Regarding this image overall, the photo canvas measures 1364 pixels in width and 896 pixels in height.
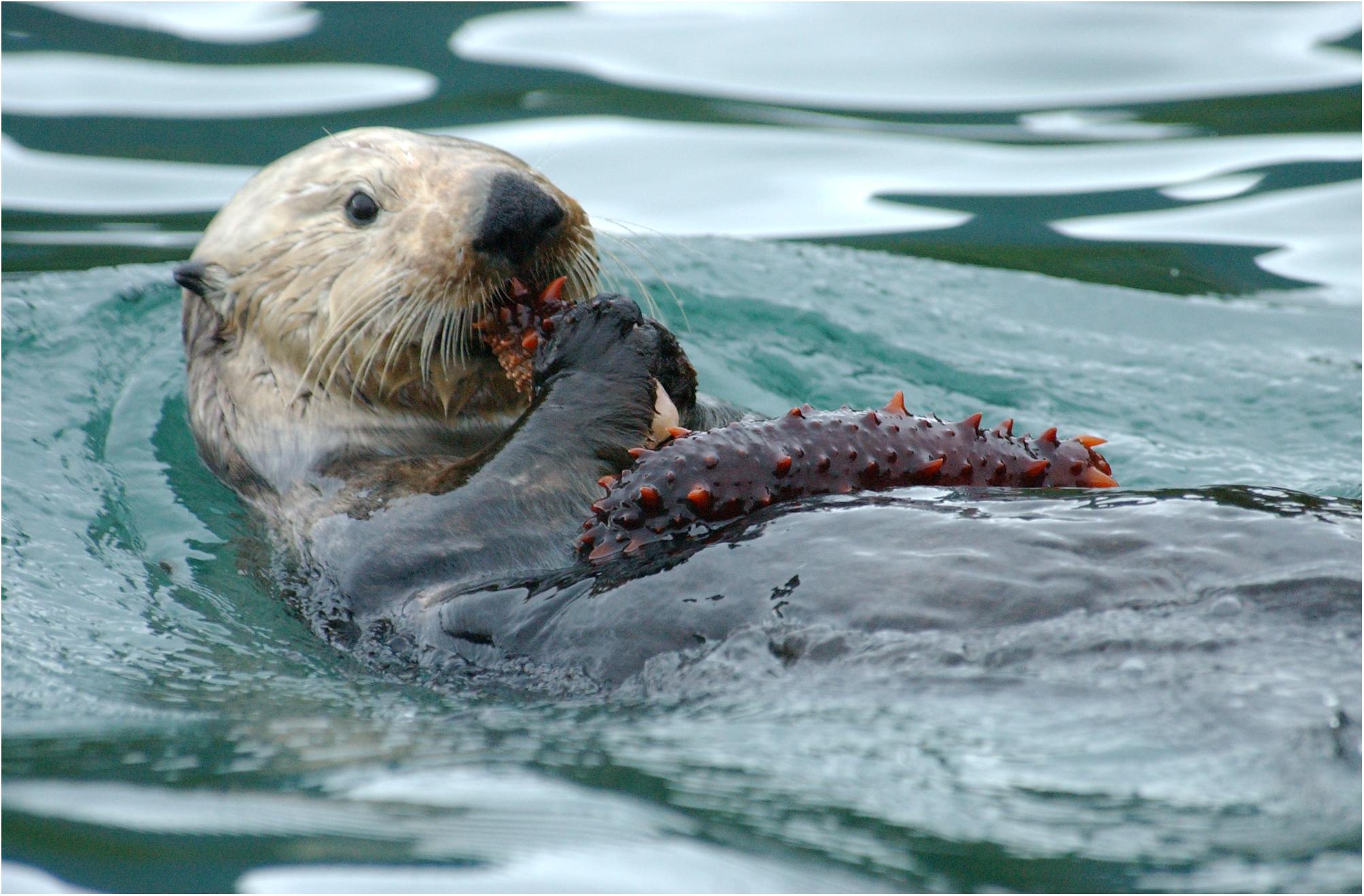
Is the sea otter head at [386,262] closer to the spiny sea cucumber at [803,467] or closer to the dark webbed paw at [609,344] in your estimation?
the dark webbed paw at [609,344]

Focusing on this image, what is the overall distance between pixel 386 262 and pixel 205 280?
669 mm

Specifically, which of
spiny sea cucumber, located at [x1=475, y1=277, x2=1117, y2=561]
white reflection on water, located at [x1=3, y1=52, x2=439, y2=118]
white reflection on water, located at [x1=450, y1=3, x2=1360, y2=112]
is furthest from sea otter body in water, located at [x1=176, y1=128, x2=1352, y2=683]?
white reflection on water, located at [x1=450, y1=3, x2=1360, y2=112]

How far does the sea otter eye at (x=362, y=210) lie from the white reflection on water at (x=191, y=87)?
4.53 meters

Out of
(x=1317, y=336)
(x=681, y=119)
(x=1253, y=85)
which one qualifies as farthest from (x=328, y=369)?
(x=1253, y=85)

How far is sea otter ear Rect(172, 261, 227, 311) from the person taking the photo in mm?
4117

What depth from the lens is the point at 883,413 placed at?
327cm

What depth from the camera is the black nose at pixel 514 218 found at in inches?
142

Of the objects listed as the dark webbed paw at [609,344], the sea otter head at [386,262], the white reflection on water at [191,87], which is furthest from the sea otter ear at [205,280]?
the white reflection on water at [191,87]

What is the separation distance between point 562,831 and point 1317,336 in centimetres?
502

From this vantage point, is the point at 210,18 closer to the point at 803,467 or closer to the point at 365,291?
the point at 365,291

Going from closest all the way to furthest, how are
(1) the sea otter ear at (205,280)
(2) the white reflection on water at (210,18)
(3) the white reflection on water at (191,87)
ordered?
(1) the sea otter ear at (205,280) → (3) the white reflection on water at (191,87) → (2) the white reflection on water at (210,18)

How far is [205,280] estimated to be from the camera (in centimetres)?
415

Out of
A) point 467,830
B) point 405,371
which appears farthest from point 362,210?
point 467,830

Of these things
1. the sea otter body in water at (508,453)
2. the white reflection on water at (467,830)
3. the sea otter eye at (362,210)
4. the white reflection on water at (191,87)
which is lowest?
the white reflection on water at (467,830)
